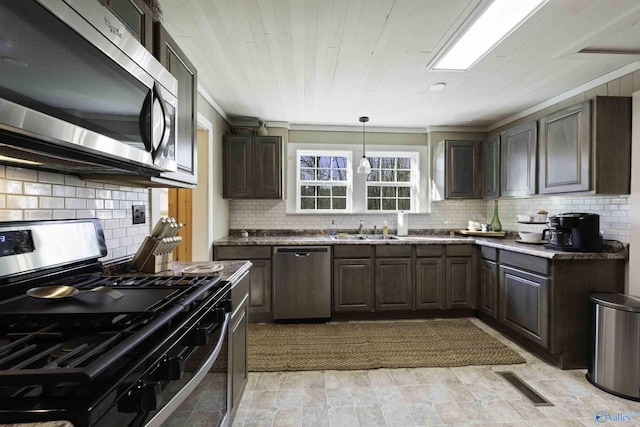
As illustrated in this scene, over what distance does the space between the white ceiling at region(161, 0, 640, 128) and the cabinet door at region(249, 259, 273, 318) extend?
1869 millimetres

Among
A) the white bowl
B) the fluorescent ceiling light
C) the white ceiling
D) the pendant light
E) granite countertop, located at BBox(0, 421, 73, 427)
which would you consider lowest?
granite countertop, located at BBox(0, 421, 73, 427)

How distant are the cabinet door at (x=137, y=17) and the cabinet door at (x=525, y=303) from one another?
3.27 meters

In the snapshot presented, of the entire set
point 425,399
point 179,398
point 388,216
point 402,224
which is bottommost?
point 425,399

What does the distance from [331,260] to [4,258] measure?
109 inches

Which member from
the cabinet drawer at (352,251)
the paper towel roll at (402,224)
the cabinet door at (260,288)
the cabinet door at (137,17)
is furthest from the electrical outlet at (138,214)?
the paper towel roll at (402,224)

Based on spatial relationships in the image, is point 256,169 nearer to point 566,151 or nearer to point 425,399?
point 425,399

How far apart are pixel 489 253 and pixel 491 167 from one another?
118 centimetres

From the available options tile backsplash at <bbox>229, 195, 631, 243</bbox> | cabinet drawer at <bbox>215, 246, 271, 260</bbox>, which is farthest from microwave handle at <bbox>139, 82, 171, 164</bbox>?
tile backsplash at <bbox>229, 195, 631, 243</bbox>

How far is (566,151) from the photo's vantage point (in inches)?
104

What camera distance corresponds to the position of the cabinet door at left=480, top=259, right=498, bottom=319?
3.22m

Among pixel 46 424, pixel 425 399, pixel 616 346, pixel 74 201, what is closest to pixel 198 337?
pixel 46 424

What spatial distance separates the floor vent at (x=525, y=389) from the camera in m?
2.02

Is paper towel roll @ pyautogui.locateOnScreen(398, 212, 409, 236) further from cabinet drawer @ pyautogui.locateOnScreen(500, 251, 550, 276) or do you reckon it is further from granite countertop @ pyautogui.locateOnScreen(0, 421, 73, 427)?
granite countertop @ pyautogui.locateOnScreen(0, 421, 73, 427)

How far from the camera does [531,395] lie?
82.8 inches
